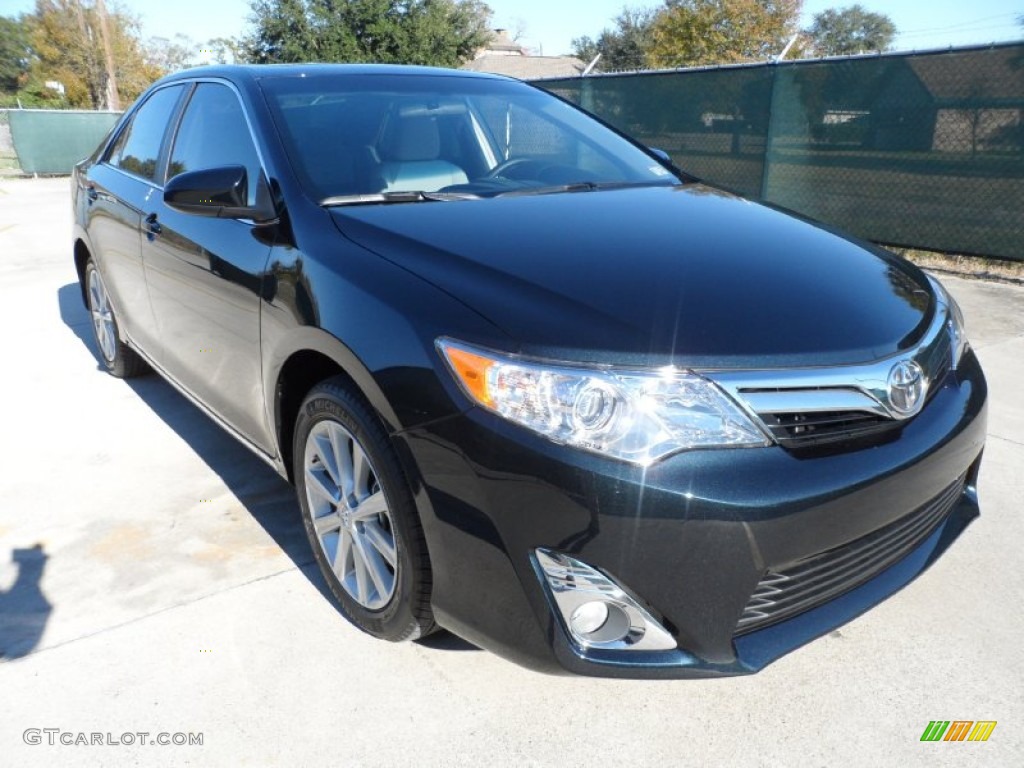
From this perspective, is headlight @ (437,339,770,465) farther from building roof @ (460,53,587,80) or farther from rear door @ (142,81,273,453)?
building roof @ (460,53,587,80)

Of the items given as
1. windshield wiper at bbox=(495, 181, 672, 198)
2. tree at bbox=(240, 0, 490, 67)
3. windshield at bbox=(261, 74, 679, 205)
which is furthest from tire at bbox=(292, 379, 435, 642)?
tree at bbox=(240, 0, 490, 67)

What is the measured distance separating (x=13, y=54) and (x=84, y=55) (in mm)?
23633

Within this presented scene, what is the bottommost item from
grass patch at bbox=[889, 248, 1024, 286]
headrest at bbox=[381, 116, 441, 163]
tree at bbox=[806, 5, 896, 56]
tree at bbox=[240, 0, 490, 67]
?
grass patch at bbox=[889, 248, 1024, 286]

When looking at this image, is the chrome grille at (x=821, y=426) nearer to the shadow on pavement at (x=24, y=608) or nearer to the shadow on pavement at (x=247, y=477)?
the shadow on pavement at (x=247, y=477)

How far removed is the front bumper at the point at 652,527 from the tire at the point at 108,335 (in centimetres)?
321

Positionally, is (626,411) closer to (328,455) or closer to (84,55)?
(328,455)

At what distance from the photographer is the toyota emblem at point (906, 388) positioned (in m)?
1.91

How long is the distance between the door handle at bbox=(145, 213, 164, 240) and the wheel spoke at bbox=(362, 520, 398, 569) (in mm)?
1810

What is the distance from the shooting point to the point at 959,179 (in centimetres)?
720

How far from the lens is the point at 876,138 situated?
304 inches

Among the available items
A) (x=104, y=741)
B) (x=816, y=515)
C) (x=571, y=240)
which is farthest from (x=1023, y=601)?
(x=104, y=741)

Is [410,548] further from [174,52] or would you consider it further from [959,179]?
[174,52]

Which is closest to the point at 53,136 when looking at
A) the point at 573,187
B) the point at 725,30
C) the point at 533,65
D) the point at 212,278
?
the point at 212,278

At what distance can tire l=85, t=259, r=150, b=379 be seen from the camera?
4.55m
